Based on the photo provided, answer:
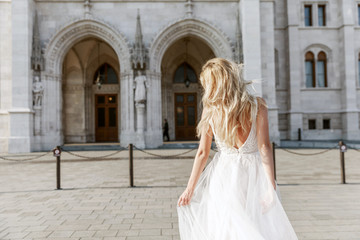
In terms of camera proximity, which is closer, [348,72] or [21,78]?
[21,78]

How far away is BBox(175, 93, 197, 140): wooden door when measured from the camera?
70.4 ft

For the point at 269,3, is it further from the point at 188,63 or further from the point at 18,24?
the point at 18,24

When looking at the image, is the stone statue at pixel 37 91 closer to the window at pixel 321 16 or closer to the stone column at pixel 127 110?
the stone column at pixel 127 110

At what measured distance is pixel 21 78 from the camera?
14922 millimetres

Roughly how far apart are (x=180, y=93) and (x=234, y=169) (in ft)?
64.8

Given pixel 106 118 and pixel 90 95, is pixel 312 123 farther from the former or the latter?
pixel 90 95

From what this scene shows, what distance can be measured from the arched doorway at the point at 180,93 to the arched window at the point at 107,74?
148 inches

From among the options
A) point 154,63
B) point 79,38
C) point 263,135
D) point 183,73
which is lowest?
point 263,135

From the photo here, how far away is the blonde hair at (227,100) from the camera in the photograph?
2.03 metres

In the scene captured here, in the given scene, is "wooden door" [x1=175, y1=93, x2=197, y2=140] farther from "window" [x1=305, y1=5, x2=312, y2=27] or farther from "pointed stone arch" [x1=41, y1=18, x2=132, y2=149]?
"window" [x1=305, y1=5, x2=312, y2=27]

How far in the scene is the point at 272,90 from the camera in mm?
17062

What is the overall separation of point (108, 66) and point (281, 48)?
514 inches

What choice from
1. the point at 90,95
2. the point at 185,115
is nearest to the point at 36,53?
the point at 90,95

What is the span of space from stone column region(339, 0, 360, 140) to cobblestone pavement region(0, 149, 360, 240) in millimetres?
13234
